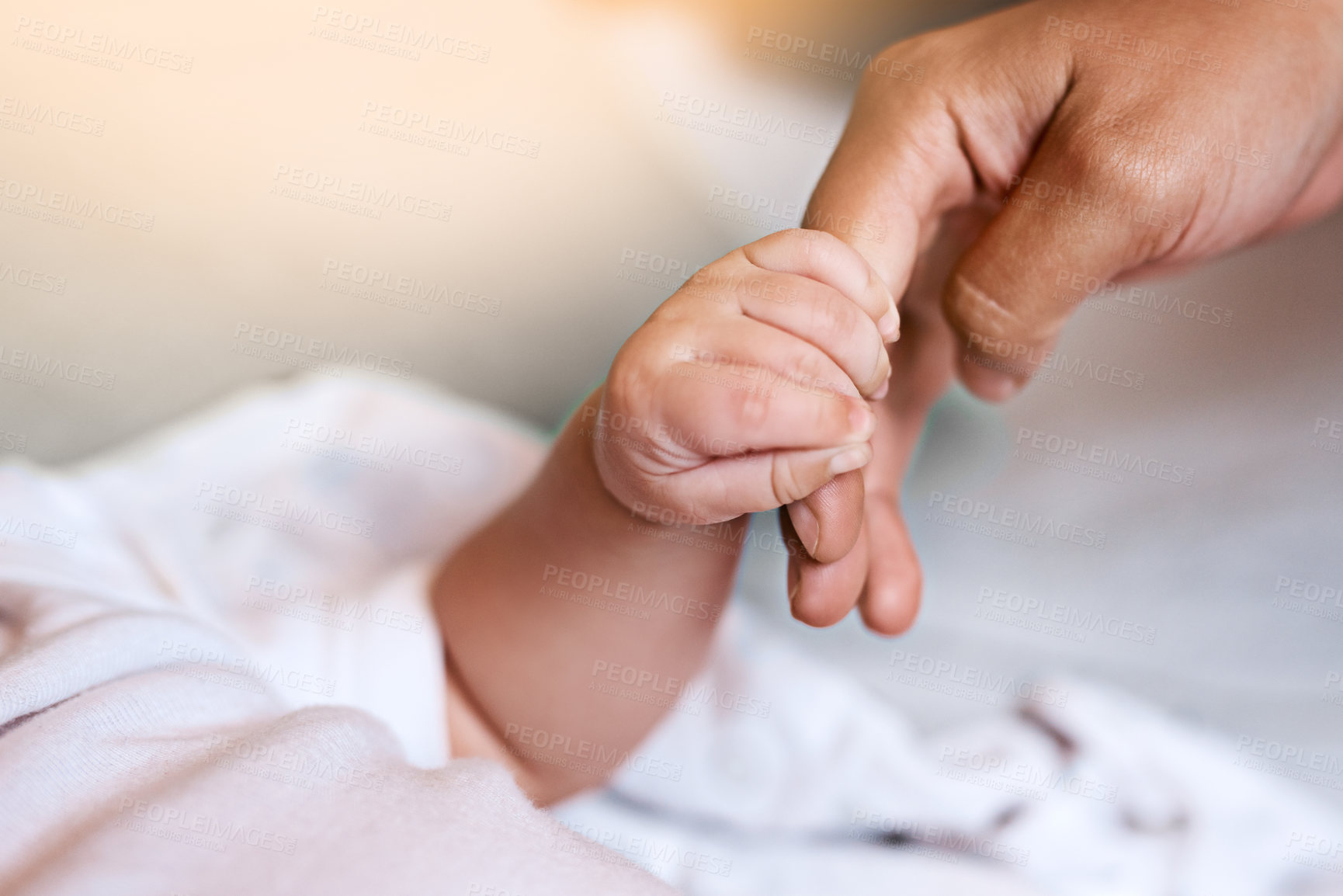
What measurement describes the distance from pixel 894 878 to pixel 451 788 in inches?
15.9

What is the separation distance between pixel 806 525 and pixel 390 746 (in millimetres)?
253

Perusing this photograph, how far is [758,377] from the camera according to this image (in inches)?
15.6

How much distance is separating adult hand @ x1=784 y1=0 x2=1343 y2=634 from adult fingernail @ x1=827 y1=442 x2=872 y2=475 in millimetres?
32

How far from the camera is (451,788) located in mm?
397

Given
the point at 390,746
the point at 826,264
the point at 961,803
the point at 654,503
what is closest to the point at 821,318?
the point at 826,264

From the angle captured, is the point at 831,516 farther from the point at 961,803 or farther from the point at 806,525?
the point at 961,803

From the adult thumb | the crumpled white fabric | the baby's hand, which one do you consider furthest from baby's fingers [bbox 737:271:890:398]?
the crumpled white fabric

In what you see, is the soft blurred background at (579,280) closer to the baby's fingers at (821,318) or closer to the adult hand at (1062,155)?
the adult hand at (1062,155)

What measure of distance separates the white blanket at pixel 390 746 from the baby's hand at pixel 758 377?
18 cm

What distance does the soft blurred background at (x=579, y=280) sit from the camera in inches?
32.2

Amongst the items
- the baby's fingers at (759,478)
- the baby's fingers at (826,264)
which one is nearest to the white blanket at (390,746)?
the baby's fingers at (759,478)

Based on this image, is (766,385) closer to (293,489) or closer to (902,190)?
(902,190)

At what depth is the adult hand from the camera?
1.58 ft

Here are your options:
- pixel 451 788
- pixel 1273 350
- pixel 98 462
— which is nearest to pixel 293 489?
pixel 98 462
